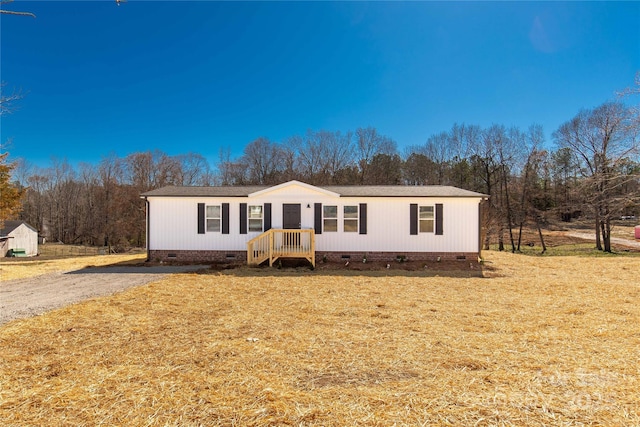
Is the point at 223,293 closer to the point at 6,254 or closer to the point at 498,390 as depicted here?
the point at 498,390

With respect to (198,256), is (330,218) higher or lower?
higher

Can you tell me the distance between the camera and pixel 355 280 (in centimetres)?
923

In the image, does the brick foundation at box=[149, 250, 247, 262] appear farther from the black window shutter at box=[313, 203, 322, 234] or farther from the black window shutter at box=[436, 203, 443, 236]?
the black window shutter at box=[436, 203, 443, 236]

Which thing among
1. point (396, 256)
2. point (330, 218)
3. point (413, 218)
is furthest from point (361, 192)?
point (396, 256)

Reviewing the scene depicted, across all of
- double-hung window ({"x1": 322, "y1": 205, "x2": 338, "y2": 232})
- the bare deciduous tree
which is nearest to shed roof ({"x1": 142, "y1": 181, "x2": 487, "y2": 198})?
double-hung window ({"x1": 322, "y1": 205, "x2": 338, "y2": 232})

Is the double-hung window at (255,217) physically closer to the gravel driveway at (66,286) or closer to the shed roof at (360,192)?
the shed roof at (360,192)

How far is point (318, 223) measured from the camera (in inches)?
493

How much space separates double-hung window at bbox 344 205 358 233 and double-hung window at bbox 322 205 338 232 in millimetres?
403

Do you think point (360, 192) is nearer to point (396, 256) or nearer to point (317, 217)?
point (317, 217)

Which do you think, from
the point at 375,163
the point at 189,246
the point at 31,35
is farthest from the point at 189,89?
the point at 375,163

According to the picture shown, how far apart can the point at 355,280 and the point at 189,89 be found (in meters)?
17.5

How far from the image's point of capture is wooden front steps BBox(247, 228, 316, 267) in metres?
11.4

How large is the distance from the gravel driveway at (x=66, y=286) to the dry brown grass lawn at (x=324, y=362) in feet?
2.75

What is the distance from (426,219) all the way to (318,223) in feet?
14.1
